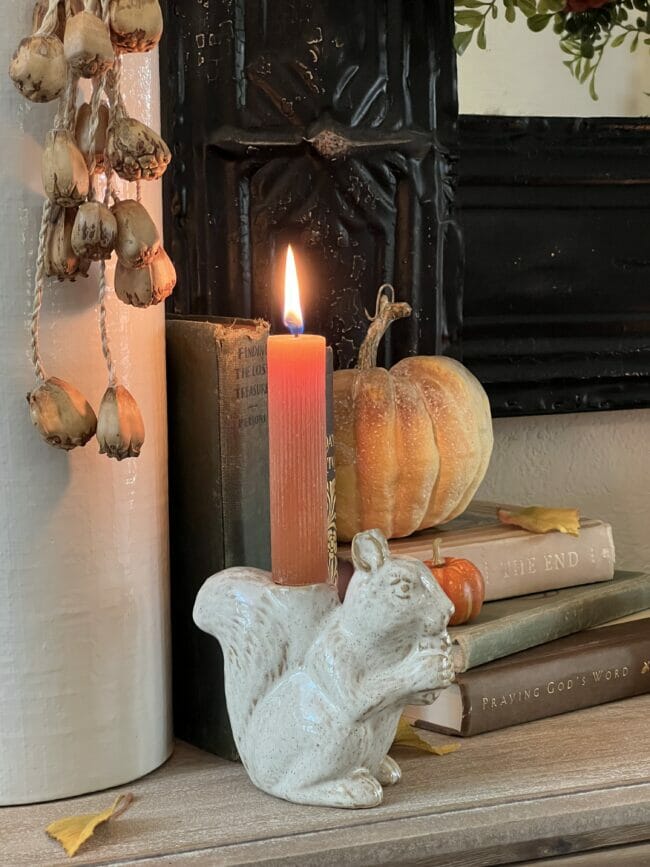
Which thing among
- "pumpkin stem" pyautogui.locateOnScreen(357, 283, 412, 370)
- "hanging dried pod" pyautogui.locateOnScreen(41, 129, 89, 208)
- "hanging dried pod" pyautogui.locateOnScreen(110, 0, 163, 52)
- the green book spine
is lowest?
the green book spine

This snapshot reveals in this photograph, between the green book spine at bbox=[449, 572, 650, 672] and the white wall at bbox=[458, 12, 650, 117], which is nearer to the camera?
the green book spine at bbox=[449, 572, 650, 672]

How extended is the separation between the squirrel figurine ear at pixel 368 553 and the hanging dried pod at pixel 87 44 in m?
0.22

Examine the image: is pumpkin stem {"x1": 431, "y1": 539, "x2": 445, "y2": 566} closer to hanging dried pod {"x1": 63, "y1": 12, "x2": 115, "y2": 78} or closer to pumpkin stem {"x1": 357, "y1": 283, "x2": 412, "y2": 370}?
pumpkin stem {"x1": 357, "y1": 283, "x2": 412, "y2": 370}

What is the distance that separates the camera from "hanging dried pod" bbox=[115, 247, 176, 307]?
0.50 m

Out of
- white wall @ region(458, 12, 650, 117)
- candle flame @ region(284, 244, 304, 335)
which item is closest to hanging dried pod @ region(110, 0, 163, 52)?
candle flame @ region(284, 244, 304, 335)

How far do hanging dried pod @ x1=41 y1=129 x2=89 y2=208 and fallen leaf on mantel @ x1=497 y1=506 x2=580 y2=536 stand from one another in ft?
1.29

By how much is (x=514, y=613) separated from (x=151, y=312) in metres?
0.28

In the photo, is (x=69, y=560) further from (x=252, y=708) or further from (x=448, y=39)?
(x=448, y=39)

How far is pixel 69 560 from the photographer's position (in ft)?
1.77

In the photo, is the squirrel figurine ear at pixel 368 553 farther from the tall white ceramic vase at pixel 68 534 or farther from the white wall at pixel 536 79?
the white wall at pixel 536 79

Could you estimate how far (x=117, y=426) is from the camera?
50cm

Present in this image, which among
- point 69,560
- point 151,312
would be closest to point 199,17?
point 151,312

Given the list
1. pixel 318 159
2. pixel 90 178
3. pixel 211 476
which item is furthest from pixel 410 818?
pixel 318 159

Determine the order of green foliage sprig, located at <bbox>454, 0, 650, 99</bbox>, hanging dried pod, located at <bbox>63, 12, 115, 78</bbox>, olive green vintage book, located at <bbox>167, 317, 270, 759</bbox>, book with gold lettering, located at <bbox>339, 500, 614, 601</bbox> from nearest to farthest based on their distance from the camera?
hanging dried pod, located at <bbox>63, 12, 115, 78</bbox>
olive green vintage book, located at <bbox>167, 317, 270, 759</bbox>
book with gold lettering, located at <bbox>339, 500, 614, 601</bbox>
green foliage sprig, located at <bbox>454, 0, 650, 99</bbox>
